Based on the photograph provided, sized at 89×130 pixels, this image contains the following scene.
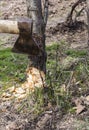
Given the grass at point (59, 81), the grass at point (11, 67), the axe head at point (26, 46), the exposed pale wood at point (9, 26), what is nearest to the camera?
the exposed pale wood at point (9, 26)

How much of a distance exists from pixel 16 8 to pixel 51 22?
1.16 metres

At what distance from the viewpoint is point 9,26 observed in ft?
11.9

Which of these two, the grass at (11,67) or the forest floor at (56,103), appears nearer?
the forest floor at (56,103)

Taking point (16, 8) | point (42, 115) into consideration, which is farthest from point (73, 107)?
point (16, 8)

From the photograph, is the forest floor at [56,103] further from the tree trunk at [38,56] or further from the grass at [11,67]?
the tree trunk at [38,56]

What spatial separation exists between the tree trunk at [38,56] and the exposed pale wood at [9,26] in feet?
1.76

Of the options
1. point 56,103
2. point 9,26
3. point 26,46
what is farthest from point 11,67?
point 9,26

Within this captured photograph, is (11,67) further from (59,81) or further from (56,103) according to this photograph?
(56,103)

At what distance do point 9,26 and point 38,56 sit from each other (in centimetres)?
76

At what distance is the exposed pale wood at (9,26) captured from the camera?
3590 mm

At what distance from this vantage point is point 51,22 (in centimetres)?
772

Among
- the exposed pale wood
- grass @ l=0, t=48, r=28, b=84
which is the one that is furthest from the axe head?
grass @ l=0, t=48, r=28, b=84

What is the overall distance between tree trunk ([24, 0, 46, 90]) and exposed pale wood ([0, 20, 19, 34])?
536 mm

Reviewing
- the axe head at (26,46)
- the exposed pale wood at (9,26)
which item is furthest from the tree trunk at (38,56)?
the exposed pale wood at (9,26)
